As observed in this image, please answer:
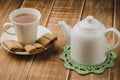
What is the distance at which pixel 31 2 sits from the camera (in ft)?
4.67

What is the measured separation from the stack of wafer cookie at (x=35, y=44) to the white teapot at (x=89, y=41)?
0.09 meters

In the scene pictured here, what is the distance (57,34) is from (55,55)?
0.13 metres

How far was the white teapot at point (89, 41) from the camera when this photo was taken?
95 centimetres

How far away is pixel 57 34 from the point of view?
3.85 ft

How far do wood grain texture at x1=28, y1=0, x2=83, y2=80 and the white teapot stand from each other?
3.1 inches

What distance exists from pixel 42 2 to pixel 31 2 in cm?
5

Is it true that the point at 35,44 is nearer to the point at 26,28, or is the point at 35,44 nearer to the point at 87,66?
the point at 26,28

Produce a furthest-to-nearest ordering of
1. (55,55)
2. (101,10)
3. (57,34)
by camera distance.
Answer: (101,10), (57,34), (55,55)

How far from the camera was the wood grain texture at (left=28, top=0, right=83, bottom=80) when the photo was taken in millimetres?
975

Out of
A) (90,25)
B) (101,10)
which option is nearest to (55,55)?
(90,25)

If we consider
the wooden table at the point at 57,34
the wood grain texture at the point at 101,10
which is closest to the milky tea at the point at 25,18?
the wooden table at the point at 57,34

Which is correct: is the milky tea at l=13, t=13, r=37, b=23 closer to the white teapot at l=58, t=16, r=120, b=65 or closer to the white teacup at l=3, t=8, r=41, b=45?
the white teacup at l=3, t=8, r=41, b=45

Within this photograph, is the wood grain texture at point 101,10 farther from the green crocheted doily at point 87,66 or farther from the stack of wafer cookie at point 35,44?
the stack of wafer cookie at point 35,44

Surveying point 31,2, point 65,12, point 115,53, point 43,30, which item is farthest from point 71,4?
point 115,53
